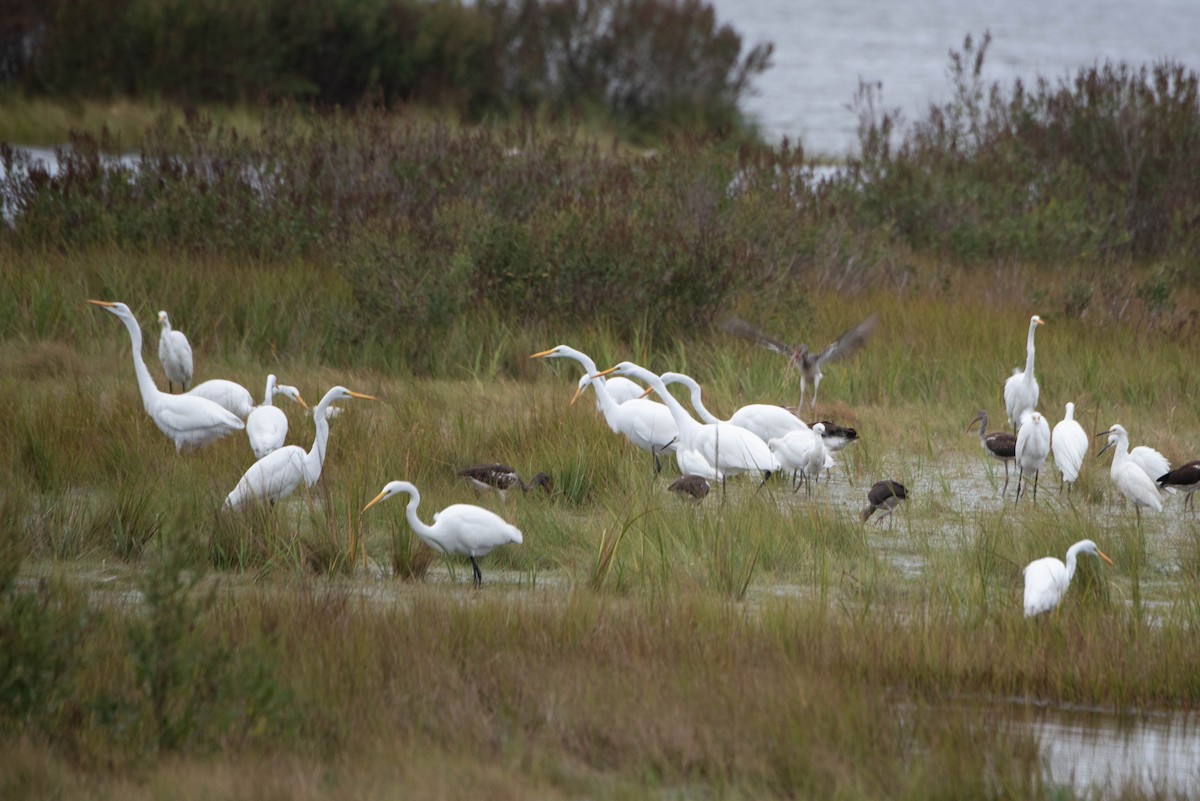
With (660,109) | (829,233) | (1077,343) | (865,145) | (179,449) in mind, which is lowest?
(179,449)

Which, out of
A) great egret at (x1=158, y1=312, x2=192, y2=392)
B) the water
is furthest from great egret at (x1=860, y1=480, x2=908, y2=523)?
the water

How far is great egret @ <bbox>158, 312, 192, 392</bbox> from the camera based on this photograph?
850 cm

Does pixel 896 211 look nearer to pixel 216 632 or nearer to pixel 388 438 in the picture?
pixel 388 438

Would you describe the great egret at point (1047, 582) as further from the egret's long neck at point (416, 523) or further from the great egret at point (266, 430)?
the great egret at point (266, 430)

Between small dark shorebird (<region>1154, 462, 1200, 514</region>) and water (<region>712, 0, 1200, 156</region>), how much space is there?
21119mm

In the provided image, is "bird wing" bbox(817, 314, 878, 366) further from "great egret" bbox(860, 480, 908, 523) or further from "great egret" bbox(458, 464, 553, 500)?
"great egret" bbox(458, 464, 553, 500)

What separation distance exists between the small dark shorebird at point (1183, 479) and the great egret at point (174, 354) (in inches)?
220

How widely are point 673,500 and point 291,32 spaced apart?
69.3ft

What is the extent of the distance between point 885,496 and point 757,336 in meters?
2.54

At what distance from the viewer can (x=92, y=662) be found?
412 centimetres

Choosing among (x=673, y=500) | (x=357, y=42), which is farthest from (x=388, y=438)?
(x=357, y=42)

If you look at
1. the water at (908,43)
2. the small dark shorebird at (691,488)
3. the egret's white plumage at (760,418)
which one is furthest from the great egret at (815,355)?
the water at (908,43)

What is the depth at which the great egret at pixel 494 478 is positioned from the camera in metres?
6.62

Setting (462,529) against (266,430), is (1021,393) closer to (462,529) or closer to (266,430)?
(462,529)
